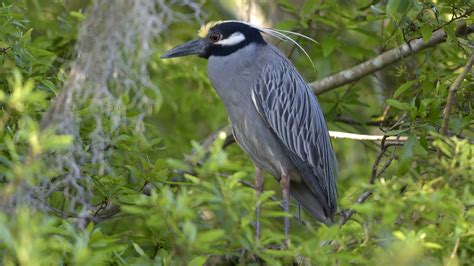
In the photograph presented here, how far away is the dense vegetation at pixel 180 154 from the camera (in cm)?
258

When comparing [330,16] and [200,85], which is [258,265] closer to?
[330,16]

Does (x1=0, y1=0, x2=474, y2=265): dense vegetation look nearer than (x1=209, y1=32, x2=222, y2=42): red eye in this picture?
Yes

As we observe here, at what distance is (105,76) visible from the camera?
297 centimetres

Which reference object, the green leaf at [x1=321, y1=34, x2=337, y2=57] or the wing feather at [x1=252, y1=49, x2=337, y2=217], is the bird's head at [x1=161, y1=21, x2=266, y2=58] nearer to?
the wing feather at [x1=252, y1=49, x2=337, y2=217]

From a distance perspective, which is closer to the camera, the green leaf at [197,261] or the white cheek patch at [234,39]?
the green leaf at [197,261]

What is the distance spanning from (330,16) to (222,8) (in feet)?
5.35

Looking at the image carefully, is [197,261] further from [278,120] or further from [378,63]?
[378,63]

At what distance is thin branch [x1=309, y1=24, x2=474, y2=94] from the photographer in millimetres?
4633

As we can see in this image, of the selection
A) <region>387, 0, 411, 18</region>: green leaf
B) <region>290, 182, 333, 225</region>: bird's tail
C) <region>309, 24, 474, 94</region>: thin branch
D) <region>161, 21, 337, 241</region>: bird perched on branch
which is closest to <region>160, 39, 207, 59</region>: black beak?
<region>161, 21, 337, 241</region>: bird perched on branch

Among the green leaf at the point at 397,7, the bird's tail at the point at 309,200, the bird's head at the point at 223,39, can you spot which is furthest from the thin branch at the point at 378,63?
the bird's tail at the point at 309,200

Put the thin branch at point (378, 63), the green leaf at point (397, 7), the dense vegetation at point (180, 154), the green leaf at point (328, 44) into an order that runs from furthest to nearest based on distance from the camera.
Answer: the green leaf at point (328, 44) < the thin branch at point (378, 63) < the green leaf at point (397, 7) < the dense vegetation at point (180, 154)

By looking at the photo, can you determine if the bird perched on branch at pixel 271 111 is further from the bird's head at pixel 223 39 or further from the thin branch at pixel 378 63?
the thin branch at pixel 378 63

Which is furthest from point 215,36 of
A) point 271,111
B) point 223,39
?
point 271,111

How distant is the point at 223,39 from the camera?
4883mm
